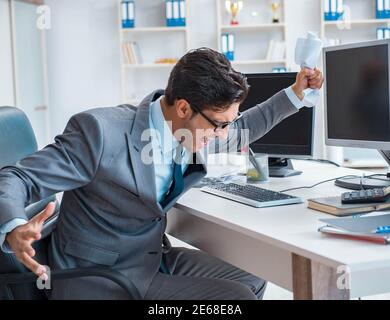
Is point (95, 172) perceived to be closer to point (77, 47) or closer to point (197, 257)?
point (197, 257)

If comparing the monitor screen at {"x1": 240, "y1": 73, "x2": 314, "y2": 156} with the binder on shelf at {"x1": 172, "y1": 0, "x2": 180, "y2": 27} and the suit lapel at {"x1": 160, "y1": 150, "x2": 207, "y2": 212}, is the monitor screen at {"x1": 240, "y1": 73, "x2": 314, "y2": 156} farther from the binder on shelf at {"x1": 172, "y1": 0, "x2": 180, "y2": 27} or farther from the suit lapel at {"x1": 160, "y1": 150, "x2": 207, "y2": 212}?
the binder on shelf at {"x1": 172, "y1": 0, "x2": 180, "y2": 27}

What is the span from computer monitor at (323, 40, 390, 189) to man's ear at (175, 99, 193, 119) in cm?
80

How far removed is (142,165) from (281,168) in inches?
42.6

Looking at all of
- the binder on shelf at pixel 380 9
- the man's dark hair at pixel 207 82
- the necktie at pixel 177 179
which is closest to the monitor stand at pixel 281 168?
the necktie at pixel 177 179

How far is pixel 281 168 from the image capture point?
2.63m

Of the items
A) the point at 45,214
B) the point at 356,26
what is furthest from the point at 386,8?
the point at 45,214

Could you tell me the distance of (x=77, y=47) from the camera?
6.19m

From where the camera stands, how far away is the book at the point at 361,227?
142 cm

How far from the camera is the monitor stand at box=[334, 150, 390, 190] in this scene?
2.15 meters

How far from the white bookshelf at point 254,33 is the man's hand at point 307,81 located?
3.91 meters

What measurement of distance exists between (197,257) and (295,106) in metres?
0.66

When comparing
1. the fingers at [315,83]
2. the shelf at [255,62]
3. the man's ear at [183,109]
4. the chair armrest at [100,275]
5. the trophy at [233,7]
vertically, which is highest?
the trophy at [233,7]

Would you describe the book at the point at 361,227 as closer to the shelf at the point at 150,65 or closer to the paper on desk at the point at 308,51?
the paper on desk at the point at 308,51
